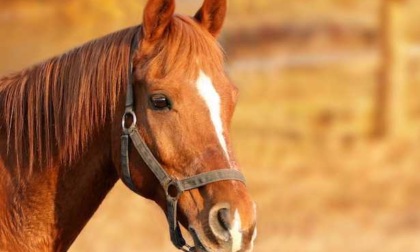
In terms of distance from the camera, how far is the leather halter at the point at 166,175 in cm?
357

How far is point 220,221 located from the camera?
138 inches

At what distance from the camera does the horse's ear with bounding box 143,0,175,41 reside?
372 cm

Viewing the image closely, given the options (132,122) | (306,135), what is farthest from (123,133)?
(306,135)

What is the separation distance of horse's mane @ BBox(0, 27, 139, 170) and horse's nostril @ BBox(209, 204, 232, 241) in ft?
1.90

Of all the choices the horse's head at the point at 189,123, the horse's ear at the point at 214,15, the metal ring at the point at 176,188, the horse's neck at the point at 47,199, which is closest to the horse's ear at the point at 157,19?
the horse's head at the point at 189,123

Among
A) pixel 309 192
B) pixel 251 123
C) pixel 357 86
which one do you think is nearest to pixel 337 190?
pixel 309 192

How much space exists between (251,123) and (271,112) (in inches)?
30.7

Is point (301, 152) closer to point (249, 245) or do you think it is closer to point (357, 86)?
point (357, 86)

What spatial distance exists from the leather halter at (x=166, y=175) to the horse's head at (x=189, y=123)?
0.06ft

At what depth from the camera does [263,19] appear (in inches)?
797

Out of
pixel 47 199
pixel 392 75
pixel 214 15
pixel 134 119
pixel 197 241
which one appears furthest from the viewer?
pixel 392 75

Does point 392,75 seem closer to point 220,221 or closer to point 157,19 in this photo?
point 157,19

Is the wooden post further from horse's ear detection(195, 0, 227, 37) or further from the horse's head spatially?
the horse's head

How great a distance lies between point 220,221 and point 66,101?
77 cm
